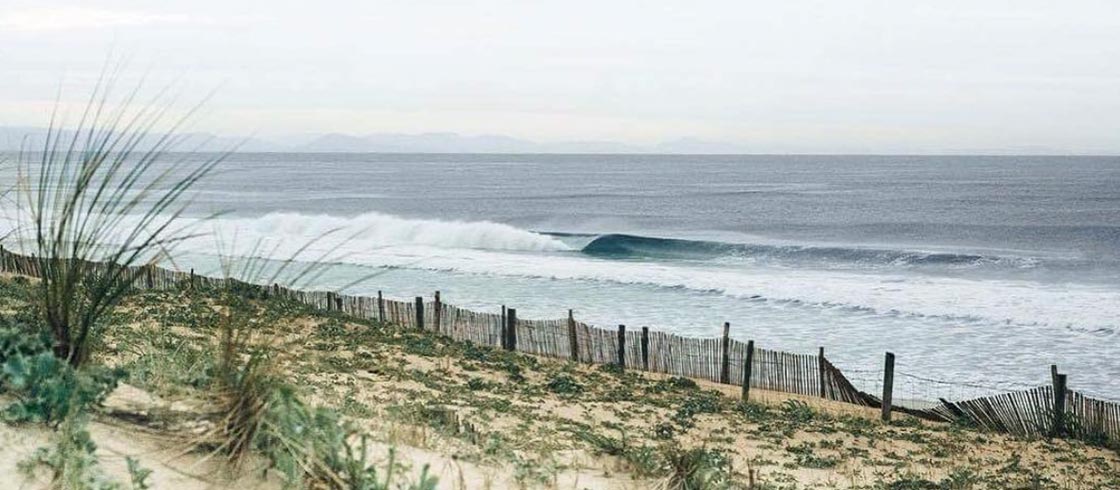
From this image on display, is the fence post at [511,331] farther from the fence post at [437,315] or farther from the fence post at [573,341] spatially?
the fence post at [437,315]

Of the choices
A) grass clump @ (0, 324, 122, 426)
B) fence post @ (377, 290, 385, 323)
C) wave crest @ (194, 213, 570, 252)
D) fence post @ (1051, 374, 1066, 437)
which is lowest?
wave crest @ (194, 213, 570, 252)

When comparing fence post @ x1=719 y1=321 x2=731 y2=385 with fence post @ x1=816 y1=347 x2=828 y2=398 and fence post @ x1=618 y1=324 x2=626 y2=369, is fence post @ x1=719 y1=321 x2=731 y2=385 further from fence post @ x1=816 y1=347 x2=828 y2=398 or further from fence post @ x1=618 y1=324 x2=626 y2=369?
fence post @ x1=618 y1=324 x2=626 y2=369

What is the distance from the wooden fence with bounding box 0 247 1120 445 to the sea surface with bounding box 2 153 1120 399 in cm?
144

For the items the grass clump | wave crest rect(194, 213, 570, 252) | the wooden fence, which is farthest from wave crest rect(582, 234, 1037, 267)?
the grass clump

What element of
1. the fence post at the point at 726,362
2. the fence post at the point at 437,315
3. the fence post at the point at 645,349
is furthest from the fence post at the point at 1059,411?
the fence post at the point at 437,315

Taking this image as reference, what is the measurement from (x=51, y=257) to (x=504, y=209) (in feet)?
210

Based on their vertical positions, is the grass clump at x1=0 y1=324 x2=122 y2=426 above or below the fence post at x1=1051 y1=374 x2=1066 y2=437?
above

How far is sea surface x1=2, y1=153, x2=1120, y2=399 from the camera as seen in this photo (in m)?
19.9

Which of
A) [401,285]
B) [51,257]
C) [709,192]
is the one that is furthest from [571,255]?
[709,192]

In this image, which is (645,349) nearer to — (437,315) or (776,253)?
(437,315)

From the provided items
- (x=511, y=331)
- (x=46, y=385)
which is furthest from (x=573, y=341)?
(x=46, y=385)

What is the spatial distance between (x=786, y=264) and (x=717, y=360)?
22.7 m

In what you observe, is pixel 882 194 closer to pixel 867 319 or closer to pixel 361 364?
pixel 867 319

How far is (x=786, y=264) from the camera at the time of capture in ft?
122
